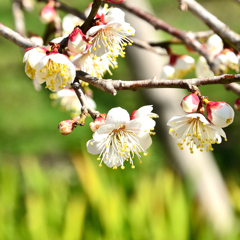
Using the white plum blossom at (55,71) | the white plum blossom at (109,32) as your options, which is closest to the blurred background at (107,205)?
the white plum blossom at (109,32)

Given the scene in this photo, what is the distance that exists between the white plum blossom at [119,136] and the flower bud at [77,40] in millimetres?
202

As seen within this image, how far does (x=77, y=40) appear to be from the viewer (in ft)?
3.47

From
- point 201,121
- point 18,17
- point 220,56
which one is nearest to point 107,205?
point 18,17

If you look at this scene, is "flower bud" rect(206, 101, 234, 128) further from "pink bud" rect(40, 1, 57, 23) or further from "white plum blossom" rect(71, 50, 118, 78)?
"pink bud" rect(40, 1, 57, 23)

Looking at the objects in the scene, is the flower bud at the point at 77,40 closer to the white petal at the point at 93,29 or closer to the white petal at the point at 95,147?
the white petal at the point at 93,29

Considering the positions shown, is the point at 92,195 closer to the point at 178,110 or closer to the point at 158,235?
the point at 158,235

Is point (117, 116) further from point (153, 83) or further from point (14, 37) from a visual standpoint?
point (14, 37)

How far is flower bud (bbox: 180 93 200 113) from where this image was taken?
→ 1.03m

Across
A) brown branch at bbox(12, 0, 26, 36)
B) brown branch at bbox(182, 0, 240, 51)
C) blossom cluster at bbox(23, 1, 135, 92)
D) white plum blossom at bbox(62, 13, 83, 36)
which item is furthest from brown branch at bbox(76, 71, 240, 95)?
brown branch at bbox(12, 0, 26, 36)

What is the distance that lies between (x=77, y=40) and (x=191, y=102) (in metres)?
0.36

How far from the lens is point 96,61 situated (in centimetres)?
133

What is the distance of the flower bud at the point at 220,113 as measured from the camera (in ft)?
3.40

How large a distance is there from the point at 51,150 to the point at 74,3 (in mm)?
4007

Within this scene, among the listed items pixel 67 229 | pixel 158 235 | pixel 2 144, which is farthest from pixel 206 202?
pixel 2 144
